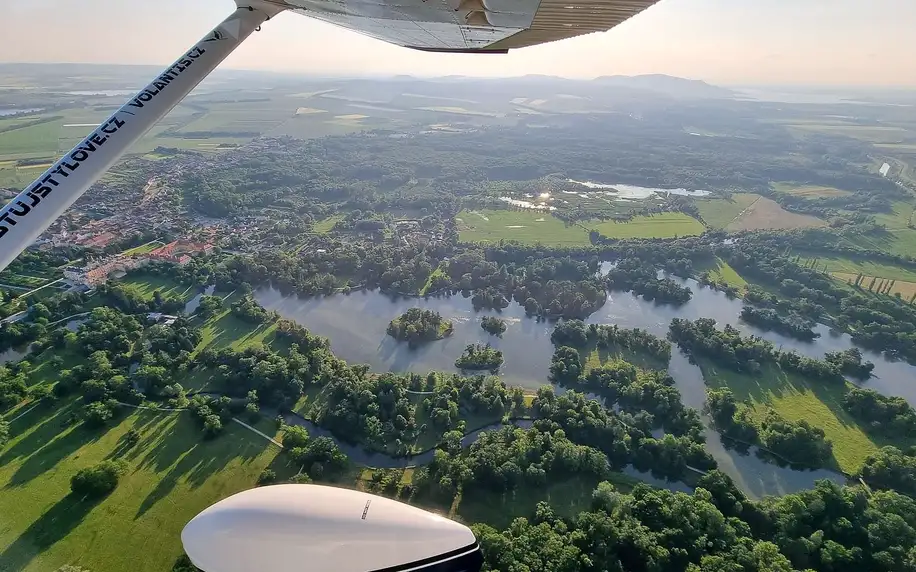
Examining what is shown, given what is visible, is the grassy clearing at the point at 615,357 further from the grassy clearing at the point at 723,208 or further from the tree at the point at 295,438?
the grassy clearing at the point at 723,208

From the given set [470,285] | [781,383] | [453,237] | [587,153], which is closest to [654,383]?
[781,383]

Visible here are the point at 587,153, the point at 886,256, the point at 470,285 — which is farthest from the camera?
the point at 587,153

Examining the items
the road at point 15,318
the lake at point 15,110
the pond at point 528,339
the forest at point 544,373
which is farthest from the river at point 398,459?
the lake at point 15,110

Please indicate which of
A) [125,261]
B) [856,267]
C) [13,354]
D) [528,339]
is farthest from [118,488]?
[856,267]

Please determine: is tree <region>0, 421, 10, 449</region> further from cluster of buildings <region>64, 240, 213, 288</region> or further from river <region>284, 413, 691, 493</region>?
cluster of buildings <region>64, 240, 213, 288</region>

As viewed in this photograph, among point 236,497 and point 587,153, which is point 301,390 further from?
point 587,153

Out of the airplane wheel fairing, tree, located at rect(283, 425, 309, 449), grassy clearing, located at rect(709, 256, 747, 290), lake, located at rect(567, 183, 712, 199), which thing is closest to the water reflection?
tree, located at rect(283, 425, 309, 449)
